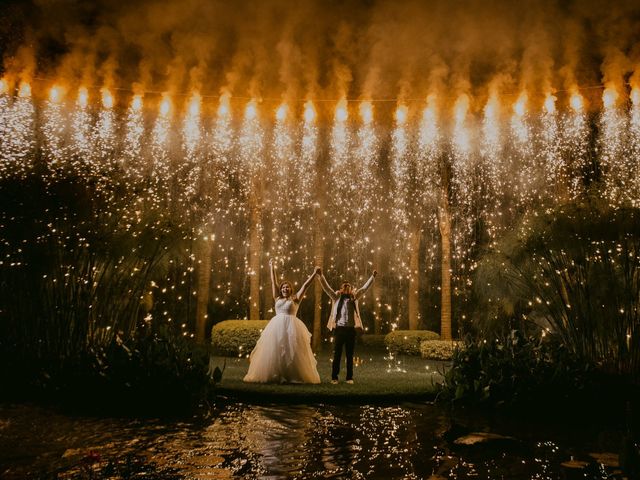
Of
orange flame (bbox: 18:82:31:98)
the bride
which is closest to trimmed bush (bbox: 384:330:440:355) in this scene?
the bride

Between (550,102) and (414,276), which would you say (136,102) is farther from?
(414,276)

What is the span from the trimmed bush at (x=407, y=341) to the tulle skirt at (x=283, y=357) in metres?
8.97

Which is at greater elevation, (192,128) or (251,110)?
(251,110)

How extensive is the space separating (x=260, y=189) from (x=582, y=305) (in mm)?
12802

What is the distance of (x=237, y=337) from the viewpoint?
48.4ft

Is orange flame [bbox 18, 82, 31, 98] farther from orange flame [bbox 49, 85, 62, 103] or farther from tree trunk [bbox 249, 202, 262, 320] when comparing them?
tree trunk [bbox 249, 202, 262, 320]

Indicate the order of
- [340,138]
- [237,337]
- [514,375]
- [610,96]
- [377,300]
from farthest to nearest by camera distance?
[377,300], [340,138], [237,337], [610,96], [514,375]

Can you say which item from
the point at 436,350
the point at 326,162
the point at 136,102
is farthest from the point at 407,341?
the point at 136,102

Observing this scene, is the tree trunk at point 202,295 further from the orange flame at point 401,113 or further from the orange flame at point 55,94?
the orange flame at point 401,113

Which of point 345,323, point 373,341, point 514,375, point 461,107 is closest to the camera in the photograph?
point 514,375

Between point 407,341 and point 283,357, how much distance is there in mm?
9446

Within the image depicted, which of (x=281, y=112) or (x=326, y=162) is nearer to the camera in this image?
(x=281, y=112)

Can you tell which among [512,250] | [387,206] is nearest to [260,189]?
[387,206]

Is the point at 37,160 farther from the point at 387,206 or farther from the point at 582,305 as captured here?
the point at 387,206
